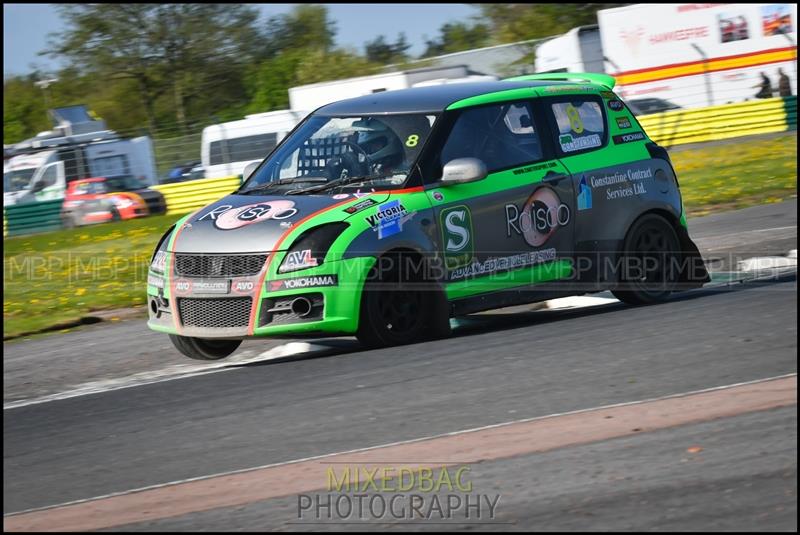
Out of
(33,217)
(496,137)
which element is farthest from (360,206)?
(33,217)

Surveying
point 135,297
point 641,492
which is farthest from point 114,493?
point 135,297

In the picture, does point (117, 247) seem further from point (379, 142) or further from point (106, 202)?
point (379, 142)

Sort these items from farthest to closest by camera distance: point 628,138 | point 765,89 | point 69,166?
point 765,89 < point 69,166 < point 628,138

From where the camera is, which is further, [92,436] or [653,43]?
[653,43]

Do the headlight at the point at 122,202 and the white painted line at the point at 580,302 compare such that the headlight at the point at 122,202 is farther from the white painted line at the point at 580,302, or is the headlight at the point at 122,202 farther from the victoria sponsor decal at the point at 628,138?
the victoria sponsor decal at the point at 628,138

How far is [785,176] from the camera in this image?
18406mm

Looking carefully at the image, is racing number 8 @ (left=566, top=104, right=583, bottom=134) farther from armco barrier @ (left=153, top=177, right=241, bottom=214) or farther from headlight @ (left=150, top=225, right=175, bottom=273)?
armco barrier @ (left=153, top=177, right=241, bottom=214)

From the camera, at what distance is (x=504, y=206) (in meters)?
8.19

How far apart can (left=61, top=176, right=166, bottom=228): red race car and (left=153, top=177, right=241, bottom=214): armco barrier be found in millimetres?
199

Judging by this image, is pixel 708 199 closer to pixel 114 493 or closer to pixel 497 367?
pixel 497 367

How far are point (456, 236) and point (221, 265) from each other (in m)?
1.64

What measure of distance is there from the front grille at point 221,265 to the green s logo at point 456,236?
1.30m

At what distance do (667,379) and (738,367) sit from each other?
17.9 inches
